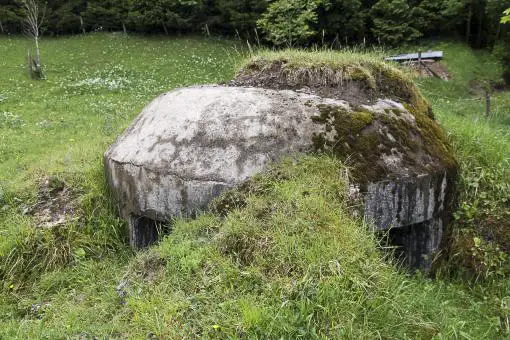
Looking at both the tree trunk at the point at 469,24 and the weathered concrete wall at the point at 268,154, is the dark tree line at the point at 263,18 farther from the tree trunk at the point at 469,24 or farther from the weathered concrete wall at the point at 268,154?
the weathered concrete wall at the point at 268,154

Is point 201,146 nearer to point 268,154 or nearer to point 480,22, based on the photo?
point 268,154

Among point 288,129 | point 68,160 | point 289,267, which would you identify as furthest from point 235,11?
point 289,267

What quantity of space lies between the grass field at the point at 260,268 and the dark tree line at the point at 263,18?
17.7m

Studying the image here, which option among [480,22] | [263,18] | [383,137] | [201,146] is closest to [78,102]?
[263,18]

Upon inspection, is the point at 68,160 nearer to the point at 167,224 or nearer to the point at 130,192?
the point at 130,192

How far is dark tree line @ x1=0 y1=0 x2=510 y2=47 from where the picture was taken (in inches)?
1057

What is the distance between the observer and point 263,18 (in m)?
25.5

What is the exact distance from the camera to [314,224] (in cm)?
391

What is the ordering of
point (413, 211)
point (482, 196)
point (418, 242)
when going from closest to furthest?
point (413, 211)
point (418, 242)
point (482, 196)

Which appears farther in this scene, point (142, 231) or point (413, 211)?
point (142, 231)

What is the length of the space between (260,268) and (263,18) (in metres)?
23.9

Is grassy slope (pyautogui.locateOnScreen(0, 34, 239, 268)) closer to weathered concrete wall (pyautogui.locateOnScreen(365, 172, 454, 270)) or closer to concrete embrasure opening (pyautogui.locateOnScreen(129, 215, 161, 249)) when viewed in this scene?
concrete embrasure opening (pyautogui.locateOnScreen(129, 215, 161, 249))

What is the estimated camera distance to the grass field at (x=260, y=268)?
328 cm

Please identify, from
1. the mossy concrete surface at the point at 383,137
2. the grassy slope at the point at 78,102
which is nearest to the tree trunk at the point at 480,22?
the grassy slope at the point at 78,102
